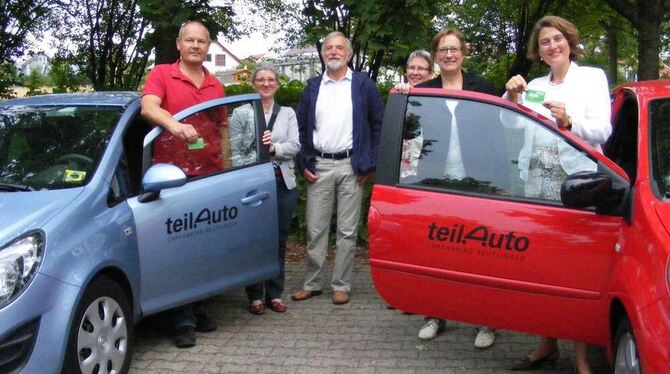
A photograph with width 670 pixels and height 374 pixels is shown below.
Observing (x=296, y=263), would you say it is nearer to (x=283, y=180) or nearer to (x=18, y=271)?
(x=283, y=180)

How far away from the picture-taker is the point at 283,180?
549 cm

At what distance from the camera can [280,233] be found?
5539 millimetres

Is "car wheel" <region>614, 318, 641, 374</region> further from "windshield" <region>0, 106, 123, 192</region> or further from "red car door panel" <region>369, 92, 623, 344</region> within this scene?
"windshield" <region>0, 106, 123, 192</region>

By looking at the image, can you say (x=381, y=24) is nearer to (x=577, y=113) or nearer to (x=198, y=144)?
(x=198, y=144)

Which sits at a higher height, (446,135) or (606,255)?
(446,135)

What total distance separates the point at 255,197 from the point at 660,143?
8.26ft

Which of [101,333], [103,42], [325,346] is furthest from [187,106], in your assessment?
[103,42]

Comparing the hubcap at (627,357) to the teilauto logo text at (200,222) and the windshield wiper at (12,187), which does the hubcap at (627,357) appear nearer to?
the teilauto logo text at (200,222)

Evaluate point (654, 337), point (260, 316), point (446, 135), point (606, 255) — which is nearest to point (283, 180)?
point (260, 316)

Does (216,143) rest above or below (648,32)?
below

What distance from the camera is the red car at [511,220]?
11.3ft

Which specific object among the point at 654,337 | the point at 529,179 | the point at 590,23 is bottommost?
the point at 654,337

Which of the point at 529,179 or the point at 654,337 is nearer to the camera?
the point at 654,337

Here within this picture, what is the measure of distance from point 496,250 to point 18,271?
226 centimetres
